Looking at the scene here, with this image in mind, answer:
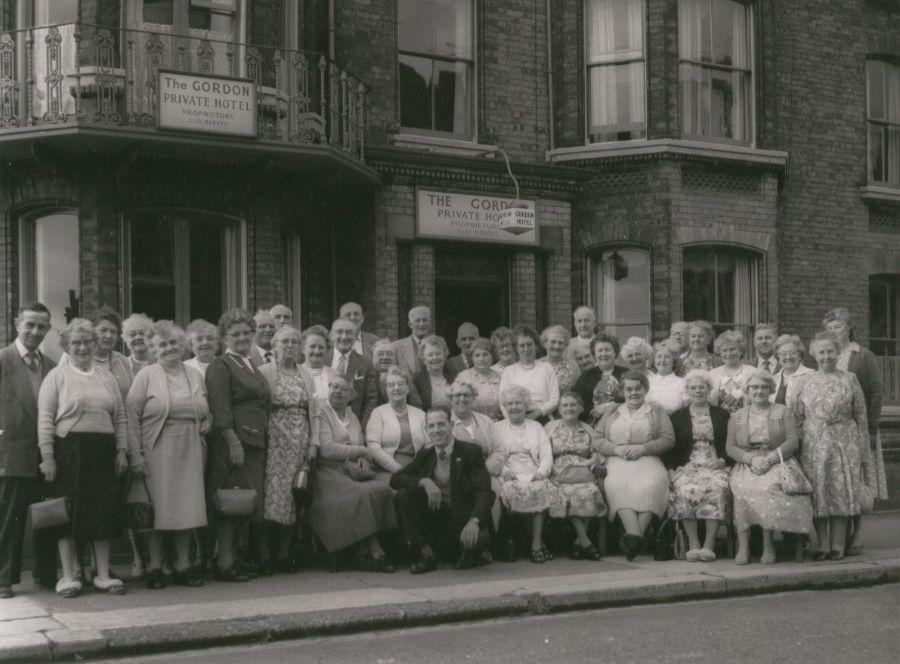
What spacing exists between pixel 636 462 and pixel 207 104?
17.8 ft

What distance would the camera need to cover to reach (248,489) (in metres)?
8.98

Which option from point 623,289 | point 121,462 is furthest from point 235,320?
point 623,289

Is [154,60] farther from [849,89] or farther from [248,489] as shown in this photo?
[849,89]

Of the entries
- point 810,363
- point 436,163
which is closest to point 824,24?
Result: point 810,363

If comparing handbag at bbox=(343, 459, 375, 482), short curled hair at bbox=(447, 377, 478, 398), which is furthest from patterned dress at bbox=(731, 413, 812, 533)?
handbag at bbox=(343, 459, 375, 482)

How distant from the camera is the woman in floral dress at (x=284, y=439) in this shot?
9234 mm

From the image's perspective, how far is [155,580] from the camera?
28.4 ft

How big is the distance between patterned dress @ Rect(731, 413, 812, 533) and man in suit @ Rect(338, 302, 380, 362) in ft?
11.2

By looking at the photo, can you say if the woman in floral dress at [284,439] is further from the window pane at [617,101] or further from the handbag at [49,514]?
the window pane at [617,101]

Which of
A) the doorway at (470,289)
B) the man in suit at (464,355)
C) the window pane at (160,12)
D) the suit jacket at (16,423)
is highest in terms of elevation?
the window pane at (160,12)

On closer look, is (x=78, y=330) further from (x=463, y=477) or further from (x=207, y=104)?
(x=207, y=104)

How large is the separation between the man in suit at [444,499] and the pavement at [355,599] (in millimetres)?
223

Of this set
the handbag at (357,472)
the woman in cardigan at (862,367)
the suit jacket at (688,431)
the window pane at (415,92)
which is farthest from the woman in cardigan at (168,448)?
the window pane at (415,92)

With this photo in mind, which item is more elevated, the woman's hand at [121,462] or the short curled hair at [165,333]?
the short curled hair at [165,333]
